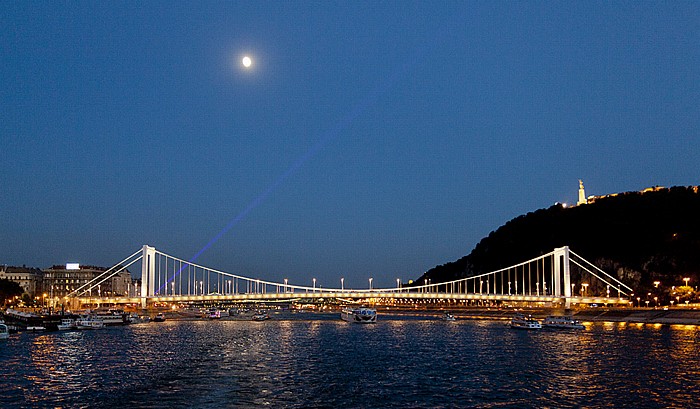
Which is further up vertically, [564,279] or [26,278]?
[26,278]

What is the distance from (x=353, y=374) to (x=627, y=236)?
123771mm

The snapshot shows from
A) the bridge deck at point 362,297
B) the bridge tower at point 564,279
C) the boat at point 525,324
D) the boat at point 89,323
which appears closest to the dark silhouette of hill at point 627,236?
the bridge tower at point 564,279

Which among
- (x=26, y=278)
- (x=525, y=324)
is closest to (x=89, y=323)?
(x=525, y=324)

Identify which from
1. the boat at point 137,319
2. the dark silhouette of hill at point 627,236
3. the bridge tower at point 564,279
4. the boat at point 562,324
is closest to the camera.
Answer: the boat at point 562,324

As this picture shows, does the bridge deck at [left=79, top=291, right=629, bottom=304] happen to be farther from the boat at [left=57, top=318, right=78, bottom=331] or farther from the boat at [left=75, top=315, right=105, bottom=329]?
the boat at [left=57, top=318, right=78, bottom=331]

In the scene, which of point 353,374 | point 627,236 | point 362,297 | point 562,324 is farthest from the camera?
point 627,236

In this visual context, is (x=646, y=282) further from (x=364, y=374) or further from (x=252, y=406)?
(x=252, y=406)

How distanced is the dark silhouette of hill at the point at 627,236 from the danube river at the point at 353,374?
75207 mm

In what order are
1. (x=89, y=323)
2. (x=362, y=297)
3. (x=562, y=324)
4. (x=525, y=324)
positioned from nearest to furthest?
1. (x=525, y=324)
2. (x=562, y=324)
3. (x=89, y=323)
4. (x=362, y=297)

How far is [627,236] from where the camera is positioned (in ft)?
472

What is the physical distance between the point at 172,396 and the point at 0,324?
145 ft

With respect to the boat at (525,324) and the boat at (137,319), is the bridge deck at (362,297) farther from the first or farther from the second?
the boat at (525,324)

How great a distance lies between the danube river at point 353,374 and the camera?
2791cm

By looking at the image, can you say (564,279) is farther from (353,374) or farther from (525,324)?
(353,374)
